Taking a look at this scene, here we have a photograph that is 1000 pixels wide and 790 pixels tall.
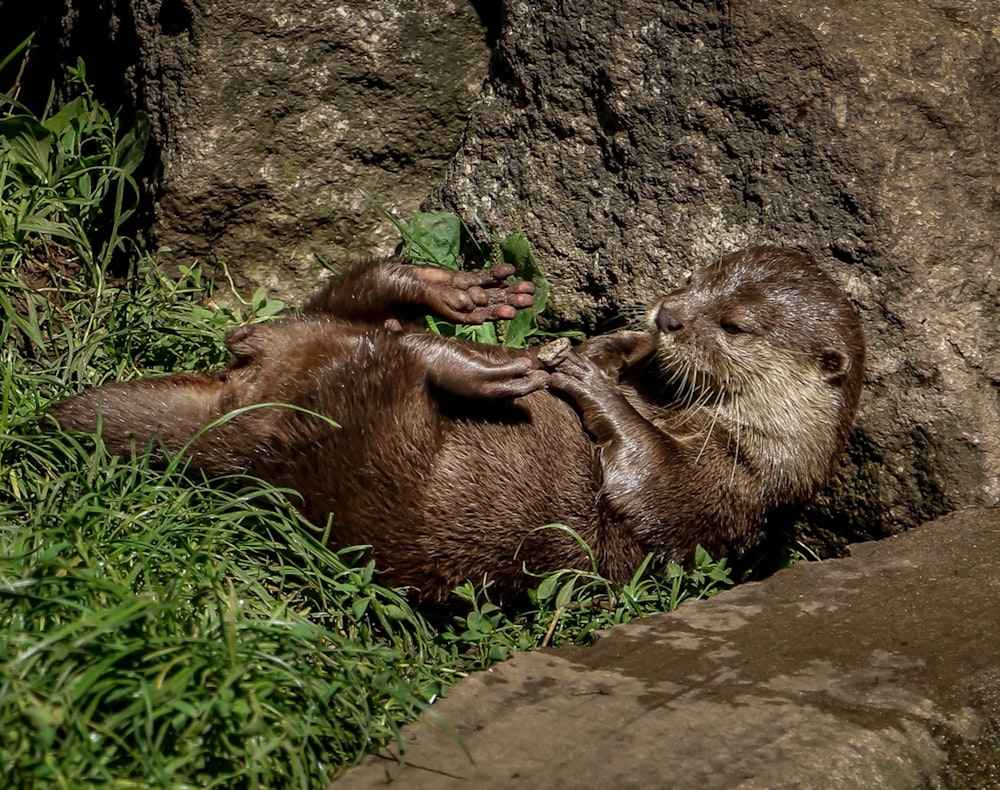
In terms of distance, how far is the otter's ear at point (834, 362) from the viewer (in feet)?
12.1

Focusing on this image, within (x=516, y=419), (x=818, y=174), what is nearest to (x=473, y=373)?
(x=516, y=419)

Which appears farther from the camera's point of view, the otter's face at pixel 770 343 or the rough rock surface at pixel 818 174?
the rough rock surface at pixel 818 174

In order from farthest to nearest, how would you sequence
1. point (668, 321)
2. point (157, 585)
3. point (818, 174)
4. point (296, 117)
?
point (296, 117) < point (818, 174) < point (668, 321) < point (157, 585)

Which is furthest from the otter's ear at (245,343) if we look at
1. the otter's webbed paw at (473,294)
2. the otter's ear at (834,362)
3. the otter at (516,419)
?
the otter's ear at (834,362)

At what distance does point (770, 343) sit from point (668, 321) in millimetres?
310

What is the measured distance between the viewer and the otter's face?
371 centimetres

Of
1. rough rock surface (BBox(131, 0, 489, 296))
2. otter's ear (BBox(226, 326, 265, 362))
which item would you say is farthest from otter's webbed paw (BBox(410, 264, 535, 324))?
rough rock surface (BBox(131, 0, 489, 296))

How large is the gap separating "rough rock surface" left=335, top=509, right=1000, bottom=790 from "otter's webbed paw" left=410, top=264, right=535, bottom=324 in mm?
1035

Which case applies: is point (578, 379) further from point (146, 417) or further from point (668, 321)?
point (146, 417)

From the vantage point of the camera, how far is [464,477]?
132 inches

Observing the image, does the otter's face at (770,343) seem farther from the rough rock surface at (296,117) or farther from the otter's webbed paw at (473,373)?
the rough rock surface at (296,117)

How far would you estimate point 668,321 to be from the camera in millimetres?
3760

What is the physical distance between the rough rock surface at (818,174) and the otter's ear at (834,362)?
0.28 meters

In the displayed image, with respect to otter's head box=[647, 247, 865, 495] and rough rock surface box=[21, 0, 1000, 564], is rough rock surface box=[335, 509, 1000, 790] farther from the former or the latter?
rough rock surface box=[21, 0, 1000, 564]
